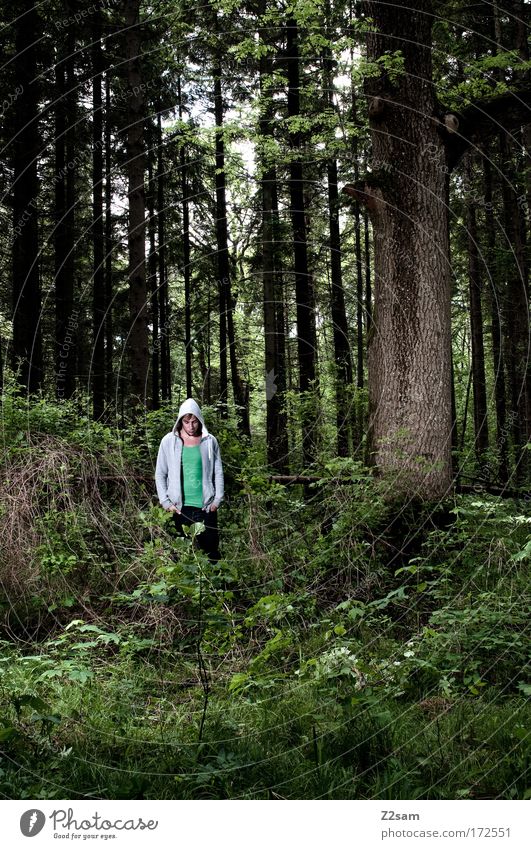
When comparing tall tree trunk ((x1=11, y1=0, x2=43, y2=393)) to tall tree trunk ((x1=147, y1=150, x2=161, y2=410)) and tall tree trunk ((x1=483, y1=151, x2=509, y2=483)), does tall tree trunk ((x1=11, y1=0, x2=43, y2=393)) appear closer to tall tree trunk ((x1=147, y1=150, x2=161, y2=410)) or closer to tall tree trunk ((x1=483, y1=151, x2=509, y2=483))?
tall tree trunk ((x1=147, y1=150, x2=161, y2=410))

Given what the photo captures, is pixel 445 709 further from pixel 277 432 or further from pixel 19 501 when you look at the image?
pixel 277 432

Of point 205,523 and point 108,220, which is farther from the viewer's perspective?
point 108,220

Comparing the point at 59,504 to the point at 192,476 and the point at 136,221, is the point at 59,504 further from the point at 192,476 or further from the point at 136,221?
the point at 136,221

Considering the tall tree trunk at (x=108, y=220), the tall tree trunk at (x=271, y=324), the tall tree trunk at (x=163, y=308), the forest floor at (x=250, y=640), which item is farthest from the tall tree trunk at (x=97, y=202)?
the forest floor at (x=250, y=640)

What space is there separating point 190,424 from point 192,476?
0.48 m

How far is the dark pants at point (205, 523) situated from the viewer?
6.02m

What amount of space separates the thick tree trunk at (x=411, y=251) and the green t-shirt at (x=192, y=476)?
2.37 meters

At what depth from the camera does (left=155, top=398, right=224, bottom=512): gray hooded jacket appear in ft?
19.2

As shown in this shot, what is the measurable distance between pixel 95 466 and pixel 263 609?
8.46ft

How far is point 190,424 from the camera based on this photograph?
233 inches

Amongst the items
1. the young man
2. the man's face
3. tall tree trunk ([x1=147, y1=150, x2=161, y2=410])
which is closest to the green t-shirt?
the young man

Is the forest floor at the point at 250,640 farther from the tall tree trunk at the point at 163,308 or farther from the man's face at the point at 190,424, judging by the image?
the tall tree trunk at the point at 163,308

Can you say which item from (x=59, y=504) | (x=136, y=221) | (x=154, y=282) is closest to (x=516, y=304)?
(x=136, y=221)

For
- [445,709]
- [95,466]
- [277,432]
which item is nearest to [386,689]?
[445,709]
